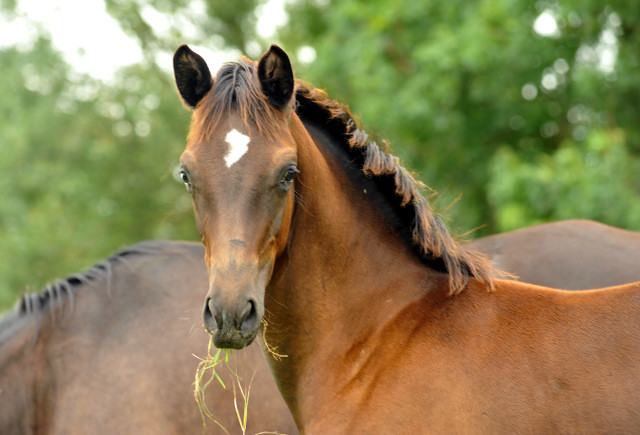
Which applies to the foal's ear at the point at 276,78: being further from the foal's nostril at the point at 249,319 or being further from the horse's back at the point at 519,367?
the horse's back at the point at 519,367

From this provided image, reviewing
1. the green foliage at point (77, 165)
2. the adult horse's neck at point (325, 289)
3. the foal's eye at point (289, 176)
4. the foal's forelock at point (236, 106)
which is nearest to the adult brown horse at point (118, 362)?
the adult horse's neck at point (325, 289)

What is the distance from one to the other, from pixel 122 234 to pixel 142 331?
44.6ft

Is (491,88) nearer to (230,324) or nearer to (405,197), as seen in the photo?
(405,197)

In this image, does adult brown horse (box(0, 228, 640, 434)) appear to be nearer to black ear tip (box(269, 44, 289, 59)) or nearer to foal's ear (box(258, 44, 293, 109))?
foal's ear (box(258, 44, 293, 109))

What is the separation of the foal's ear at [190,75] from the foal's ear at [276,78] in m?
0.28

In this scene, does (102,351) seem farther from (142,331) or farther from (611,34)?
(611,34)

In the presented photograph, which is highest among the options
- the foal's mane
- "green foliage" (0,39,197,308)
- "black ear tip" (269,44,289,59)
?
"black ear tip" (269,44,289,59)

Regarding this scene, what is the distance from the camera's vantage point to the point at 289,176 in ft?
9.93

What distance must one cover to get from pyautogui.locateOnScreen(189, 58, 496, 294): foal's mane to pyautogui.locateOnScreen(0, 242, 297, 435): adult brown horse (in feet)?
4.97

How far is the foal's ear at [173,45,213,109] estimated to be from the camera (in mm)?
3191

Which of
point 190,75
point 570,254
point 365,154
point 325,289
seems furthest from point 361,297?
point 570,254

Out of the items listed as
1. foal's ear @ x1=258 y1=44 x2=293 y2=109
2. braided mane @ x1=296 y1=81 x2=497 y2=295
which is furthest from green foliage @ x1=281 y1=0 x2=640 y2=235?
foal's ear @ x1=258 y1=44 x2=293 y2=109

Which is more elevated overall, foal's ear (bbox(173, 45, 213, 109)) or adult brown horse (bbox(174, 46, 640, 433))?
foal's ear (bbox(173, 45, 213, 109))

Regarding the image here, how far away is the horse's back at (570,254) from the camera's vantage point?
4.73m
